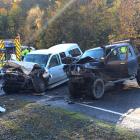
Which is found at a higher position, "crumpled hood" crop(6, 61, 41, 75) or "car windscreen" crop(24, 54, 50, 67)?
"car windscreen" crop(24, 54, 50, 67)

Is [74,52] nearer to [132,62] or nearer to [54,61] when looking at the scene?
[54,61]

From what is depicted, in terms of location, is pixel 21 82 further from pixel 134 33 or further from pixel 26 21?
pixel 26 21

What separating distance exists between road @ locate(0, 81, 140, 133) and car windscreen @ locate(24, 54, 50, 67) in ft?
4.44

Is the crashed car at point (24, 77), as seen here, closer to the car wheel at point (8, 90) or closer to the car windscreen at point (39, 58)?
the car wheel at point (8, 90)

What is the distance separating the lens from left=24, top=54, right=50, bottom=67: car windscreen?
63.1 ft

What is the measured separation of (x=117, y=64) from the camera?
16594mm

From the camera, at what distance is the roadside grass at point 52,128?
321 inches

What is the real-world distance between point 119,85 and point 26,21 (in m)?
35.0

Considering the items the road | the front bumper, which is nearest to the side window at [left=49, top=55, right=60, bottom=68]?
the road

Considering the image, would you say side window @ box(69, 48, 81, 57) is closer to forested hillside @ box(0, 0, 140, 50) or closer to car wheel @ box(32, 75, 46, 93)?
car wheel @ box(32, 75, 46, 93)

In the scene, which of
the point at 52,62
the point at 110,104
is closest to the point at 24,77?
the point at 52,62

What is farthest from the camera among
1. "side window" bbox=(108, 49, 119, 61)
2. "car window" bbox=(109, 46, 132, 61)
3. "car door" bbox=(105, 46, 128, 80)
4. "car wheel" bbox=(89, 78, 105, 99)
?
"car window" bbox=(109, 46, 132, 61)

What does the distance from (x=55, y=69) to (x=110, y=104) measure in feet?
18.2

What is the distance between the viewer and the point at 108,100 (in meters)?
15.1
